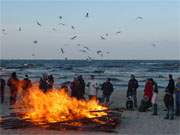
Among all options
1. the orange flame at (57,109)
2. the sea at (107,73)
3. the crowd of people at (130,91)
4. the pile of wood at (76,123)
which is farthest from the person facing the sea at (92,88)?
the sea at (107,73)

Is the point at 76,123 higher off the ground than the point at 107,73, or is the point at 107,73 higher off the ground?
the point at 107,73

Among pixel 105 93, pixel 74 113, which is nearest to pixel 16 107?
pixel 105 93

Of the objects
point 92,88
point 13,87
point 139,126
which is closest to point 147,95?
point 92,88

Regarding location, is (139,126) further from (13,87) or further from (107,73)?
(107,73)

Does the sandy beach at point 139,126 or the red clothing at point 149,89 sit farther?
the red clothing at point 149,89

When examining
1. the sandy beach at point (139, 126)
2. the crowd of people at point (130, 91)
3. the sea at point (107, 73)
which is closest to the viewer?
the sandy beach at point (139, 126)

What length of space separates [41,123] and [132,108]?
7.09 metres

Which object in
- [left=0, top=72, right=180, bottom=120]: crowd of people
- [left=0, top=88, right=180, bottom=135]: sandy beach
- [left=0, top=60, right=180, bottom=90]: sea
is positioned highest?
[left=0, top=60, right=180, bottom=90]: sea

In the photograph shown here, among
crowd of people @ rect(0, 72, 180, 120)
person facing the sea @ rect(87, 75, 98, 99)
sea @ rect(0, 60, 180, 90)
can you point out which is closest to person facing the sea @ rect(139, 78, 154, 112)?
crowd of people @ rect(0, 72, 180, 120)

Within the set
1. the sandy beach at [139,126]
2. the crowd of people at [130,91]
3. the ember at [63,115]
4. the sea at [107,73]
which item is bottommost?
the sandy beach at [139,126]

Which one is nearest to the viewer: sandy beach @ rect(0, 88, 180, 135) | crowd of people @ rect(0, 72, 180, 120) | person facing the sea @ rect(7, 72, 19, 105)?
sandy beach @ rect(0, 88, 180, 135)

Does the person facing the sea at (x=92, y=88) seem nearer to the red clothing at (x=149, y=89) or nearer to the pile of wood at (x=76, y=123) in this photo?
the red clothing at (x=149, y=89)

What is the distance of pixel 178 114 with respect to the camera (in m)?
20.9

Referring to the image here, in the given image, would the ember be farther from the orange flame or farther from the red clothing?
the red clothing
